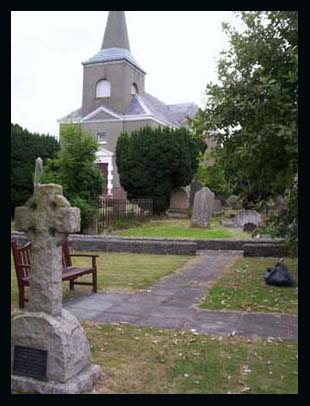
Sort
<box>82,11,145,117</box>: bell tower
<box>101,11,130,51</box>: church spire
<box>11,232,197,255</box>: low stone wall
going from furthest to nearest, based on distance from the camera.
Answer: <box>101,11,130,51</box>: church spire → <box>82,11,145,117</box>: bell tower → <box>11,232,197,255</box>: low stone wall

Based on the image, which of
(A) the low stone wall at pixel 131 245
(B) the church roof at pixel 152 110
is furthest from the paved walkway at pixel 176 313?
(B) the church roof at pixel 152 110

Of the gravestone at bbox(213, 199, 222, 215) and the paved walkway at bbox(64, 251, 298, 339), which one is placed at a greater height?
the gravestone at bbox(213, 199, 222, 215)

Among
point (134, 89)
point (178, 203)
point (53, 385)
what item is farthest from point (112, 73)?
point (53, 385)

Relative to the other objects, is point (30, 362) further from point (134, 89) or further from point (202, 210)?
point (134, 89)

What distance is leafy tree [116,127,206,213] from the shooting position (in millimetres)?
26266

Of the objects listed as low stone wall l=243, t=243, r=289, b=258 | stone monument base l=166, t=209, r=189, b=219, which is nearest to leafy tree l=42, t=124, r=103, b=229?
low stone wall l=243, t=243, r=289, b=258

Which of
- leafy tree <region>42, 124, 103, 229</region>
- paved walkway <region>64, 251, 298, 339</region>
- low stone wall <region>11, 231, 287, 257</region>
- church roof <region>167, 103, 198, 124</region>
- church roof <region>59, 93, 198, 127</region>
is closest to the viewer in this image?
paved walkway <region>64, 251, 298, 339</region>

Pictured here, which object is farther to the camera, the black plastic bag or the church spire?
the church spire

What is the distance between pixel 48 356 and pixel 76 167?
12937mm

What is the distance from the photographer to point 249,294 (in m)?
7.71

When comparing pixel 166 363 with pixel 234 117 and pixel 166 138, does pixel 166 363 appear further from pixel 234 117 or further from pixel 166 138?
pixel 166 138

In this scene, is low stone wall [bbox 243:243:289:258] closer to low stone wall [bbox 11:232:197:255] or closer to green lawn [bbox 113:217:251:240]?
low stone wall [bbox 11:232:197:255]

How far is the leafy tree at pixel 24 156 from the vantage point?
2150 centimetres
